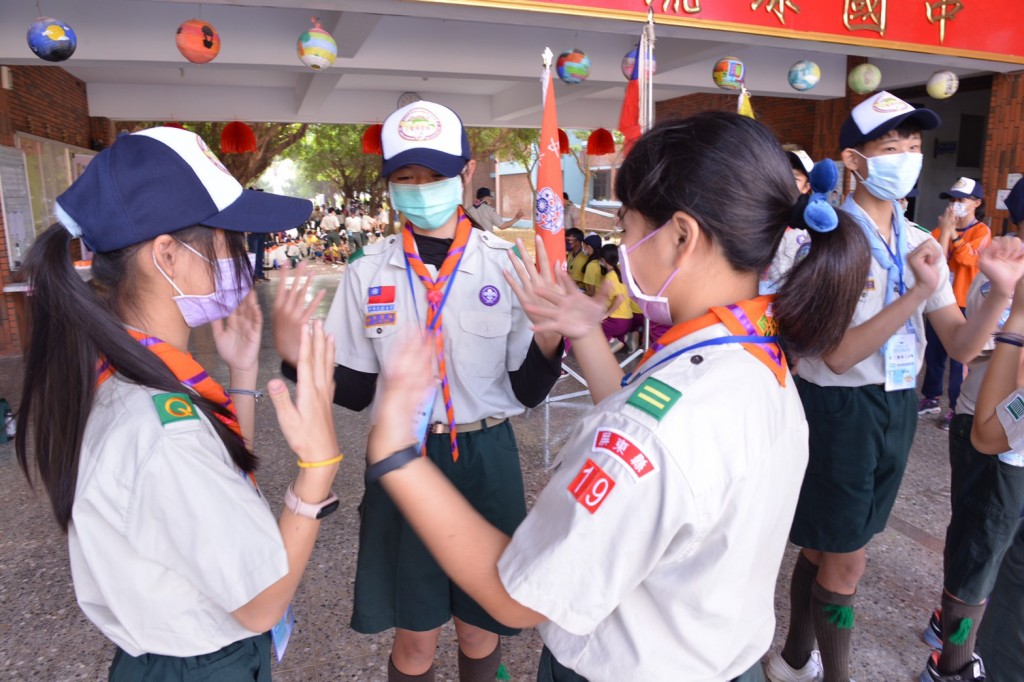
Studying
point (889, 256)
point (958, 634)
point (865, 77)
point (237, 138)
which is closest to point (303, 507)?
point (889, 256)

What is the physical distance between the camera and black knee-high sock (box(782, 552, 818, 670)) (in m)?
2.28

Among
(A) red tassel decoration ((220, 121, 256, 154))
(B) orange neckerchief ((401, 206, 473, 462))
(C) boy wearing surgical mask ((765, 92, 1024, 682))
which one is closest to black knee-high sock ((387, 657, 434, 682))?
(B) orange neckerchief ((401, 206, 473, 462))

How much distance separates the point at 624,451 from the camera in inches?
35.1

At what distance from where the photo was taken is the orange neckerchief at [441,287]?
181cm

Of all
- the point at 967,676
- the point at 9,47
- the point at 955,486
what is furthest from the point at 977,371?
the point at 9,47

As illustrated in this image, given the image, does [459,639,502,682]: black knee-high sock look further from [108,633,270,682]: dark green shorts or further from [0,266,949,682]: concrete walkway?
[108,633,270,682]: dark green shorts

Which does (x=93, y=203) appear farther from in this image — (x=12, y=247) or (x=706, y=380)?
(x=12, y=247)

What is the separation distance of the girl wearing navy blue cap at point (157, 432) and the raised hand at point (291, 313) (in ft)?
0.78

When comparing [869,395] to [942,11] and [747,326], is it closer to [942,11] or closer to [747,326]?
[747,326]

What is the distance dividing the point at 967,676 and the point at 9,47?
27.1 ft

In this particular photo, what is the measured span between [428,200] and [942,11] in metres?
7.27

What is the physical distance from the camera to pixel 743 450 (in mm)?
938

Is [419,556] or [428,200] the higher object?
[428,200]

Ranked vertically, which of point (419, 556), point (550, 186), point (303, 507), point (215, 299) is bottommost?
point (419, 556)
